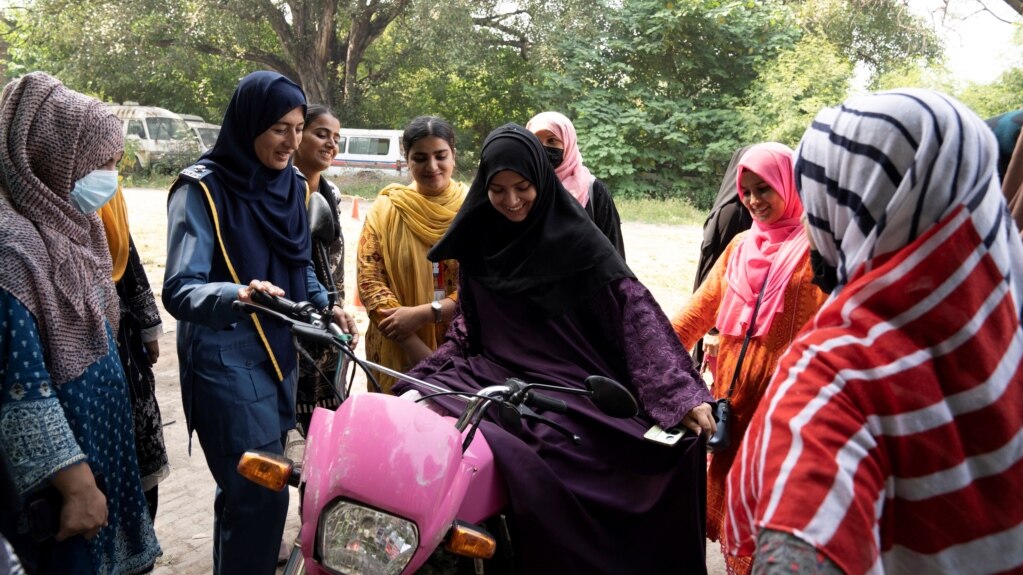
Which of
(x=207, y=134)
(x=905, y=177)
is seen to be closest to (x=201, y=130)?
(x=207, y=134)

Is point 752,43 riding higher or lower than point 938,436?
higher

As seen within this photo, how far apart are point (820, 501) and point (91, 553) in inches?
82.5

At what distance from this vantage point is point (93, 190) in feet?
7.76

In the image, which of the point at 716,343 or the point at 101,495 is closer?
the point at 101,495

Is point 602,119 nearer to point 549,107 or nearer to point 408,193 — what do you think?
point 549,107

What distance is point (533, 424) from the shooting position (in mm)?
2426

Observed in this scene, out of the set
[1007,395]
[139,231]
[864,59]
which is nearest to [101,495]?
[1007,395]

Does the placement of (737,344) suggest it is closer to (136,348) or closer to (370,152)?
(136,348)

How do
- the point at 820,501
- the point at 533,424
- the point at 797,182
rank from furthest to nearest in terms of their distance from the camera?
1. the point at 533,424
2. the point at 797,182
3. the point at 820,501

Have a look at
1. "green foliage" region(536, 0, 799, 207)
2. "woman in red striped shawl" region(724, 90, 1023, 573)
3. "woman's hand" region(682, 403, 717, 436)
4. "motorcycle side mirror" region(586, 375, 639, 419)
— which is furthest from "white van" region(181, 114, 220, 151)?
"woman in red striped shawl" region(724, 90, 1023, 573)

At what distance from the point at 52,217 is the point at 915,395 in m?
2.18

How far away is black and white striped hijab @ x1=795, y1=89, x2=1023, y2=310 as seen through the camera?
1177mm

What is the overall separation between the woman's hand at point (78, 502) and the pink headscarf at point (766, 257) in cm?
224

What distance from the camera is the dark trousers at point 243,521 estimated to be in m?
2.52
